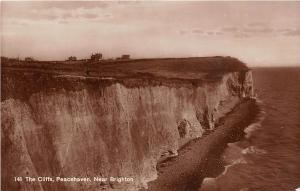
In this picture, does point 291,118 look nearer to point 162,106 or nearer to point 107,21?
point 162,106

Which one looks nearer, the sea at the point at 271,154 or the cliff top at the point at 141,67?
the sea at the point at 271,154

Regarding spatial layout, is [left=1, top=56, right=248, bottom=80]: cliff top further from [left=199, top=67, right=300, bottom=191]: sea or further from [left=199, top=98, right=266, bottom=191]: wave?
[left=199, top=98, right=266, bottom=191]: wave

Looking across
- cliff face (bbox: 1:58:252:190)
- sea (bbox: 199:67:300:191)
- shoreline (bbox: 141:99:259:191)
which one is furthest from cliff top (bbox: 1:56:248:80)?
shoreline (bbox: 141:99:259:191)

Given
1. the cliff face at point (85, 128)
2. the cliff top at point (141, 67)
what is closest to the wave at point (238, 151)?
the cliff face at point (85, 128)

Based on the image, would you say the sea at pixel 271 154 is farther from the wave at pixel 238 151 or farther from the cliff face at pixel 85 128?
the cliff face at pixel 85 128

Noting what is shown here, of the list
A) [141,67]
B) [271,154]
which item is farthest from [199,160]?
[141,67]

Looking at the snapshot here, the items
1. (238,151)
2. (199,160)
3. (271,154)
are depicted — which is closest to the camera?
(271,154)

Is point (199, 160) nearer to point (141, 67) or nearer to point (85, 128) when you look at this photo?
point (141, 67)
